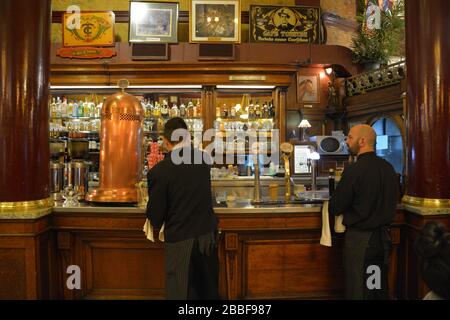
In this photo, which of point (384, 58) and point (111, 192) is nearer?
point (111, 192)

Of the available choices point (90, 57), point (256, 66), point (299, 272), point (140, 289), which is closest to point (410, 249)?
point (299, 272)

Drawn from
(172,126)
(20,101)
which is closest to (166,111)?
(20,101)

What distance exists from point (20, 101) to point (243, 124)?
432 centimetres

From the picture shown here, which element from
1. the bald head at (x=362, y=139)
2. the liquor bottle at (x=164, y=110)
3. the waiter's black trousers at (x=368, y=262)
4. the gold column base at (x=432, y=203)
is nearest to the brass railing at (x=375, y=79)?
the gold column base at (x=432, y=203)

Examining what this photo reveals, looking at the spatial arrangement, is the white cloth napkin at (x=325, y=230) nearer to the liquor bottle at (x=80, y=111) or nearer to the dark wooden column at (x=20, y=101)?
the dark wooden column at (x=20, y=101)

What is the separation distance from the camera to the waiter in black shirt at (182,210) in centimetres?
207

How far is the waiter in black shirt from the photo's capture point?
6.80 ft

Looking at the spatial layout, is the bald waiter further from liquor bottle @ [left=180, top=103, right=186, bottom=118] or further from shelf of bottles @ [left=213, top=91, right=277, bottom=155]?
liquor bottle @ [left=180, top=103, right=186, bottom=118]

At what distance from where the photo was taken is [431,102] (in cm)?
273

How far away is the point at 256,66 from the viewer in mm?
6156

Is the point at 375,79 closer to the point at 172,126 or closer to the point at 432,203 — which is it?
the point at 432,203

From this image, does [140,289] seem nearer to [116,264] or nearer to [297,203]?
[116,264]

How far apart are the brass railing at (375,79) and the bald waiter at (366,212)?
368 cm

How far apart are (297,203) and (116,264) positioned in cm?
155
